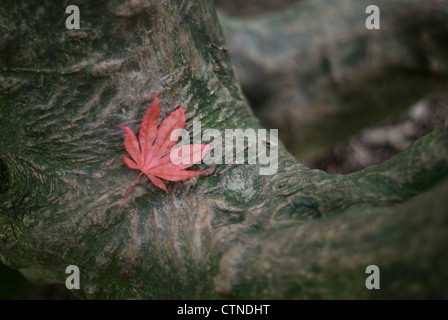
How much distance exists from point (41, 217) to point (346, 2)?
2042 mm

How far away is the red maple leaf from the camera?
109 centimetres

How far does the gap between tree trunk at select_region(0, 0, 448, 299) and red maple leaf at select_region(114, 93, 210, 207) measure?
29 mm

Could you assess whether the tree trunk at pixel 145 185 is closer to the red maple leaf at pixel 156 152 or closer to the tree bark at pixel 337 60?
the red maple leaf at pixel 156 152

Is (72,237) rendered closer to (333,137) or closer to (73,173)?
(73,173)

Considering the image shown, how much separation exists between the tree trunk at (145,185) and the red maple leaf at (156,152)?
1.1 inches

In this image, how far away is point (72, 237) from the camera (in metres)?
1.10

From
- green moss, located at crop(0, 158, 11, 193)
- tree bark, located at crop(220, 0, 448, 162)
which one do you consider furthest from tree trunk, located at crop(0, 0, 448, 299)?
tree bark, located at crop(220, 0, 448, 162)

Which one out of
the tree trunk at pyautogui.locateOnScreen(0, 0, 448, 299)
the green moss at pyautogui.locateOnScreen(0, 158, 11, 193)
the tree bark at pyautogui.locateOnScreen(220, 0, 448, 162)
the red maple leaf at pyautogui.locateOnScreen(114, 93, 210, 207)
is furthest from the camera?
the tree bark at pyautogui.locateOnScreen(220, 0, 448, 162)

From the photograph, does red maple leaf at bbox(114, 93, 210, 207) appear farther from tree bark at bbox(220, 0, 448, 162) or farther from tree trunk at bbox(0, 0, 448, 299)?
tree bark at bbox(220, 0, 448, 162)

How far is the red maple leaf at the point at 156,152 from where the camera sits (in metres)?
1.09

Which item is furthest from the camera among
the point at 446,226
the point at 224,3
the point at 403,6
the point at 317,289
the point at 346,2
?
the point at 224,3

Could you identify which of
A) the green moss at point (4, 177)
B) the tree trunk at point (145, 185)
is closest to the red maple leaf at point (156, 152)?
the tree trunk at point (145, 185)

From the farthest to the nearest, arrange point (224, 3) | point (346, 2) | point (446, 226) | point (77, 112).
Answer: point (224, 3)
point (346, 2)
point (77, 112)
point (446, 226)
